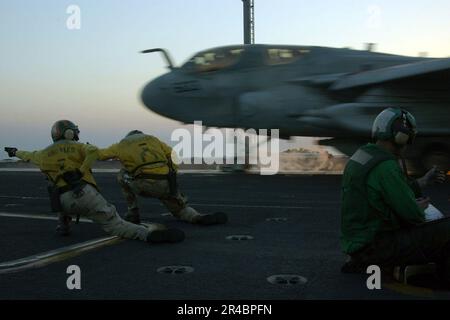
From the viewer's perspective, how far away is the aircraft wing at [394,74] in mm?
13344

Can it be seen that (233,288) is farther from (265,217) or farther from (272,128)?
(272,128)

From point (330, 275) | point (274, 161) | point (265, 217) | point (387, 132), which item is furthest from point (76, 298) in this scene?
point (274, 161)

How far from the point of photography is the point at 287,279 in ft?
14.6

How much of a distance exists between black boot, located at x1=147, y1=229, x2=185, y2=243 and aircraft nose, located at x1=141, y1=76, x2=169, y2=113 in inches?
428

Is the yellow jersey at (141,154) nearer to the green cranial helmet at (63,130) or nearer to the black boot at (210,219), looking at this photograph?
the green cranial helmet at (63,130)

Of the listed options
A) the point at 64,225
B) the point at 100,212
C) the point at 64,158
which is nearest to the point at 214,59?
the point at 64,158

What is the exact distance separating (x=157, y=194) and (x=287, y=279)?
3.44 m

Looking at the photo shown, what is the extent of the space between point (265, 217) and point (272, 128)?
814 centimetres

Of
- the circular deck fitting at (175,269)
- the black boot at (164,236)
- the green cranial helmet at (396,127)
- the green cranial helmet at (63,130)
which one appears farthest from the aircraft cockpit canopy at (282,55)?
the green cranial helmet at (396,127)

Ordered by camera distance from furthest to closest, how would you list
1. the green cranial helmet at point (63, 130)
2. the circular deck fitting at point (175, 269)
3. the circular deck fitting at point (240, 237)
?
the green cranial helmet at point (63, 130) < the circular deck fitting at point (240, 237) < the circular deck fitting at point (175, 269)

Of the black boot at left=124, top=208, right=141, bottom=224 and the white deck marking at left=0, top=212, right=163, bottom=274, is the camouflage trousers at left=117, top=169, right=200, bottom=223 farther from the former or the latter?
the white deck marking at left=0, top=212, right=163, bottom=274

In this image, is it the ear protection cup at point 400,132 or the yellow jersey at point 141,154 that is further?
the yellow jersey at point 141,154

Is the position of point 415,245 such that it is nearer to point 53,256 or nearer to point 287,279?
point 287,279
